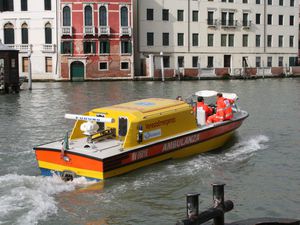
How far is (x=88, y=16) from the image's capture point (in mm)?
45094

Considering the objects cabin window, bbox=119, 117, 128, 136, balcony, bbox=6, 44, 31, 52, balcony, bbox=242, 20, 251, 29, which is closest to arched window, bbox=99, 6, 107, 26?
balcony, bbox=6, 44, 31, 52

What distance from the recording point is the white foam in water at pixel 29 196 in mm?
8406

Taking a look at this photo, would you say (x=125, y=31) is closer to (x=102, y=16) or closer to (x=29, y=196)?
(x=102, y=16)

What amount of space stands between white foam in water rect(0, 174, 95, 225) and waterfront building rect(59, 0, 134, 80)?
34.7 m

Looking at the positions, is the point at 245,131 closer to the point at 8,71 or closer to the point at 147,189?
the point at 147,189

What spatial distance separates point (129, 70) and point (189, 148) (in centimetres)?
3376

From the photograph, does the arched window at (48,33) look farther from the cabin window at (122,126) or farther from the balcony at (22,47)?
the cabin window at (122,126)

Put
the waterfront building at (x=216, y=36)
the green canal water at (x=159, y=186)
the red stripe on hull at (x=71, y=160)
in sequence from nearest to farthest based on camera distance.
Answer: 1. the green canal water at (x=159, y=186)
2. the red stripe on hull at (x=71, y=160)
3. the waterfront building at (x=216, y=36)

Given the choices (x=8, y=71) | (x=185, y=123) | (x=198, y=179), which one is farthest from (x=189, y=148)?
(x=8, y=71)

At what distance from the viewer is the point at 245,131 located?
16.7 m

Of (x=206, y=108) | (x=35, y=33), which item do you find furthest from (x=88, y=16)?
(x=206, y=108)

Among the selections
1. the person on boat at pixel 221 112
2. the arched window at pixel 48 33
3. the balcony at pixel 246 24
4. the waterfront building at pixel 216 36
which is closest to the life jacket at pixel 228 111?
the person on boat at pixel 221 112

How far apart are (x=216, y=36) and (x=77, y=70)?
1380 centimetres

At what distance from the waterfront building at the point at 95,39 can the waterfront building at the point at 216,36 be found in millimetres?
2392
